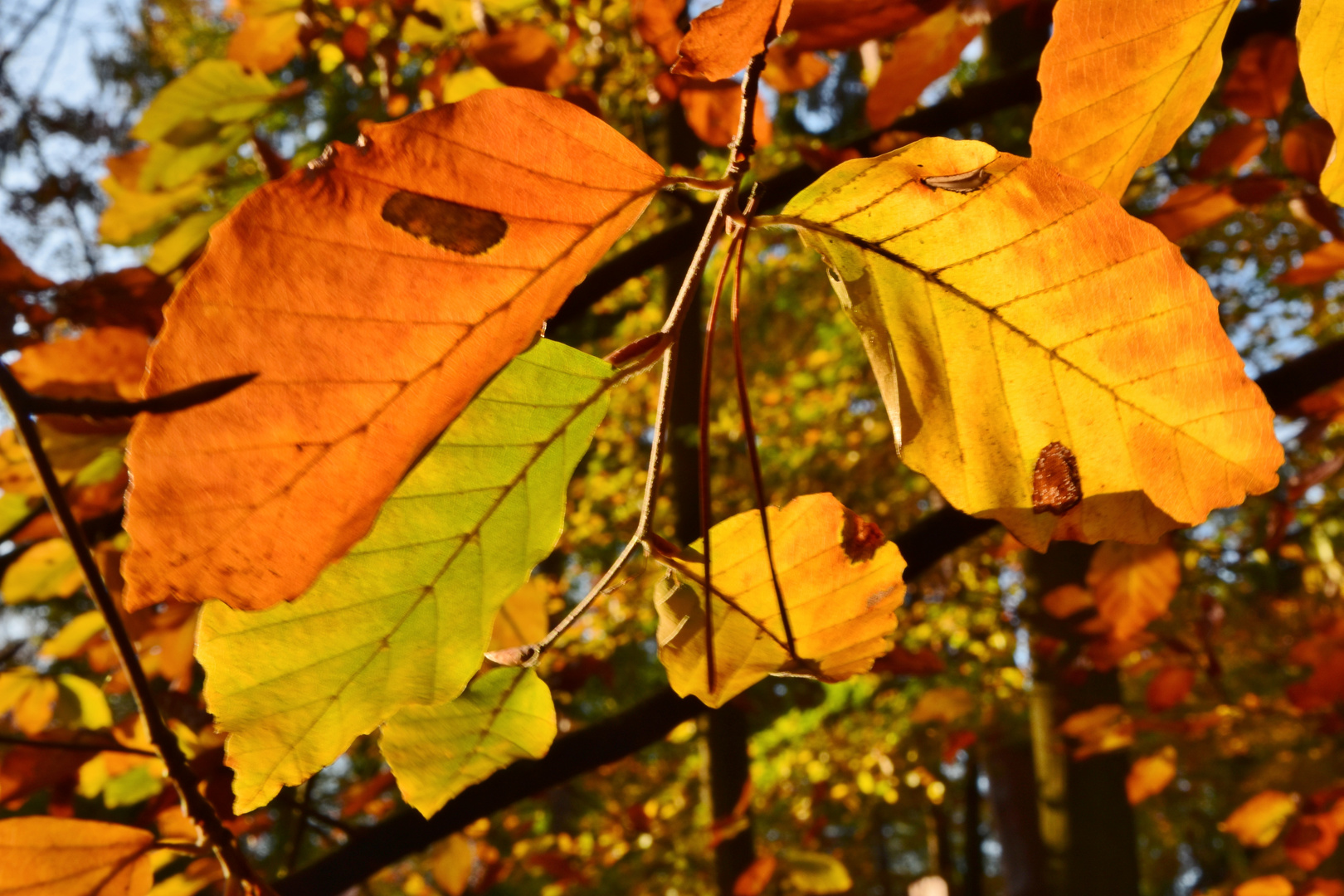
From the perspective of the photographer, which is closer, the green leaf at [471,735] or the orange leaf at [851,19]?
the green leaf at [471,735]

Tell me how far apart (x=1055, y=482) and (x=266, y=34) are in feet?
3.72

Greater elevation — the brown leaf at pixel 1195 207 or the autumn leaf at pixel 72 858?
the brown leaf at pixel 1195 207

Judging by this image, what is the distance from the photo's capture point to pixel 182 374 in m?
0.22

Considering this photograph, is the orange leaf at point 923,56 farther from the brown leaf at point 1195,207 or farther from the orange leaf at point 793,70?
the brown leaf at point 1195,207

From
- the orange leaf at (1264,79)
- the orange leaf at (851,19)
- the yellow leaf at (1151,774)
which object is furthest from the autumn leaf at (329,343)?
the yellow leaf at (1151,774)

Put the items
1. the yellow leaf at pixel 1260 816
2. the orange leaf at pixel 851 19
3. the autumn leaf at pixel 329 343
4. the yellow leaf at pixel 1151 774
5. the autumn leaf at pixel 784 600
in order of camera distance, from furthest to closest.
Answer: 1. the yellow leaf at pixel 1151 774
2. the yellow leaf at pixel 1260 816
3. the orange leaf at pixel 851 19
4. the autumn leaf at pixel 784 600
5. the autumn leaf at pixel 329 343

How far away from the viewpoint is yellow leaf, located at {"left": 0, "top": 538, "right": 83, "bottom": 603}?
1.10m

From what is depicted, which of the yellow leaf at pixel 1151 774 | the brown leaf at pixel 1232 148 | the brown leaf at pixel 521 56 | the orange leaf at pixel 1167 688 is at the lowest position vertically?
the yellow leaf at pixel 1151 774

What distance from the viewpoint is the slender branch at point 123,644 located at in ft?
1.02

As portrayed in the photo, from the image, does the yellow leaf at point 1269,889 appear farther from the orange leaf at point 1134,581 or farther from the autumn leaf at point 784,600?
the autumn leaf at point 784,600

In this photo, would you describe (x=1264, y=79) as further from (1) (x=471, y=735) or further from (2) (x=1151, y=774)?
(2) (x=1151, y=774)

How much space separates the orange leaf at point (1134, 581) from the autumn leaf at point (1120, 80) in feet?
3.57

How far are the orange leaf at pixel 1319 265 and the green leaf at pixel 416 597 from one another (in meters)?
0.92

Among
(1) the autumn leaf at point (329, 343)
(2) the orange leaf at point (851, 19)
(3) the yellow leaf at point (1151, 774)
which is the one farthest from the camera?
(3) the yellow leaf at point (1151, 774)
